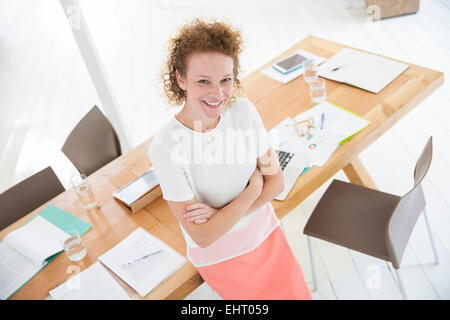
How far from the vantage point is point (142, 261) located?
5.58ft

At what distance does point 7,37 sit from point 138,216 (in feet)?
12.2

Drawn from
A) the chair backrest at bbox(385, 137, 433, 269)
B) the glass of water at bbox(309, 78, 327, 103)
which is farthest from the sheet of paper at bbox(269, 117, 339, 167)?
the chair backrest at bbox(385, 137, 433, 269)

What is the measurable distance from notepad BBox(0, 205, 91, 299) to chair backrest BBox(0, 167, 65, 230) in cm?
27

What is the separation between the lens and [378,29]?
13.9 feet

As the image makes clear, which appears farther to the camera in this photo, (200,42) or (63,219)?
(63,219)

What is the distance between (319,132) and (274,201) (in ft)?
1.56

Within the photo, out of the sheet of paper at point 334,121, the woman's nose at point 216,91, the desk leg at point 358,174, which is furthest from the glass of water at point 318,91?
the woman's nose at point 216,91

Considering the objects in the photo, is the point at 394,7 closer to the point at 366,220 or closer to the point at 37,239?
the point at 366,220

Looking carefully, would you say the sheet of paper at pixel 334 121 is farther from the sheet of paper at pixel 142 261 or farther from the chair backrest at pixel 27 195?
the chair backrest at pixel 27 195

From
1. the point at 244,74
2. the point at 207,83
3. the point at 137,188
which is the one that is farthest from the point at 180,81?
the point at 244,74

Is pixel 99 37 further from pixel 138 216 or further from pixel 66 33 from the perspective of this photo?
pixel 138 216

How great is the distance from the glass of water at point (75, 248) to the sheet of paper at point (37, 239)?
0.17ft

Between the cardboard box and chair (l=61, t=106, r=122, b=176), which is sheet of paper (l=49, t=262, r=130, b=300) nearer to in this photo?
chair (l=61, t=106, r=122, b=176)

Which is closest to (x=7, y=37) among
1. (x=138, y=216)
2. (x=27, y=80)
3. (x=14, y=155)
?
(x=27, y=80)
